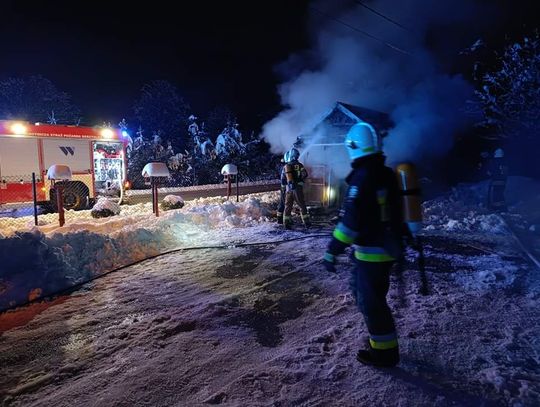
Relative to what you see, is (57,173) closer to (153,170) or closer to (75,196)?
(153,170)

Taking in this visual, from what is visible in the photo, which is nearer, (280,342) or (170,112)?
(280,342)

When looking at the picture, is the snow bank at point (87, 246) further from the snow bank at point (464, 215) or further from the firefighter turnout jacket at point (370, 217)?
the snow bank at point (464, 215)

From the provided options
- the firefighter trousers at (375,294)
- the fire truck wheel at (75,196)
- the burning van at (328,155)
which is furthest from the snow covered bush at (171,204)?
the firefighter trousers at (375,294)

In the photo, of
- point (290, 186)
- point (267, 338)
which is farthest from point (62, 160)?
point (267, 338)

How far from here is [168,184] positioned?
2694 cm

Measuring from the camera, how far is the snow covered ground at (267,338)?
2.84 meters

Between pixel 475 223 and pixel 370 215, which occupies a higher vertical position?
pixel 370 215

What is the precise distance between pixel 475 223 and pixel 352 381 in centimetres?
753

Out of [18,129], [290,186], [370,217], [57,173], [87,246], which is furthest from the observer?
[18,129]

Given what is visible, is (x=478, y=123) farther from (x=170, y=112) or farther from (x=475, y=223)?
(x=170, y=112)

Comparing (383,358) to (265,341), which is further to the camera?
(265,341)

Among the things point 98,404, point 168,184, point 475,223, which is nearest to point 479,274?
point 475,223

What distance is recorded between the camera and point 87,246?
237 inches

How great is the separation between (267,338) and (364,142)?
6.78 feet
